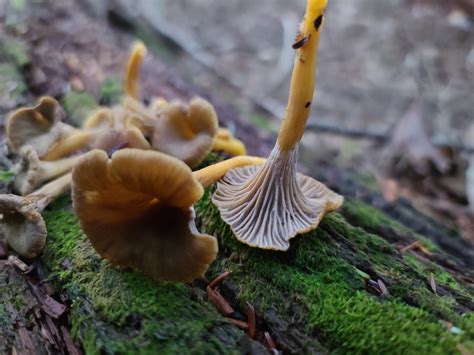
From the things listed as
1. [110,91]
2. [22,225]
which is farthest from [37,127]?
[110,91]

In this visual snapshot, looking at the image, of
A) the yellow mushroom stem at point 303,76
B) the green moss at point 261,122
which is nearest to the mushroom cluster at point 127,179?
the yellow mushroom stem at point 303,76

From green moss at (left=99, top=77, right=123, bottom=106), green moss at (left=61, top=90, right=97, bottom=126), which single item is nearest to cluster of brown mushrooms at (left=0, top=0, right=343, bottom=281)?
green moss at (left=61, top=90, right=97, bottom=126)

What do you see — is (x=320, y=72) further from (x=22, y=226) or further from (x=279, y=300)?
(x=22, y=226)

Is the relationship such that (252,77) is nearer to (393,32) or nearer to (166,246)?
(393,32)

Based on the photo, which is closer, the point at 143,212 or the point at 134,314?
the point at 134,314

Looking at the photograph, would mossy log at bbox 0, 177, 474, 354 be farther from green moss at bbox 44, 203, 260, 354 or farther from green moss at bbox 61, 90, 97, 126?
green moss at bbox 61, 90, 97, 126

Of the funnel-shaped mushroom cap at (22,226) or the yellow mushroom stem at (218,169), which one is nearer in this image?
the funnel-shaped mushroom cap at (22,226)

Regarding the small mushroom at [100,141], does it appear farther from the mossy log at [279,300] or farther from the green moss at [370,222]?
the green moss at [370,222]

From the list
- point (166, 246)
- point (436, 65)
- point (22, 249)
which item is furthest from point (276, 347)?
point (436, 65)
